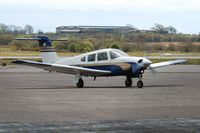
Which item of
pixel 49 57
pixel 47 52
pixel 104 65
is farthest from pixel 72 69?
pixel 47 52

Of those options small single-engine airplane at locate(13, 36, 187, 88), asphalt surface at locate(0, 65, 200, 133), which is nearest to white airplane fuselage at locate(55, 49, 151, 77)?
small single-engine airplane at locate(13, 36, 187, 88)

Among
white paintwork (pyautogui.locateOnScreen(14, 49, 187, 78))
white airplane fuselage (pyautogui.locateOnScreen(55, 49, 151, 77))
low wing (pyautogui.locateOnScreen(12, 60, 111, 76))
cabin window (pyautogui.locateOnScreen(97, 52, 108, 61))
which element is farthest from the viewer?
cabin window (pyautogui.locateOnScreen(97, 52, 108, 61))

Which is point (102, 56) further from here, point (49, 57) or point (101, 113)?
point (101, 113)

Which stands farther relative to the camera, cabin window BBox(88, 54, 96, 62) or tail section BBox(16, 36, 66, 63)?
tail section BBox(16, 36, 66, 63)

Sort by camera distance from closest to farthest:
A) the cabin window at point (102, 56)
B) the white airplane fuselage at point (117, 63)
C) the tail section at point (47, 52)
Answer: the white airplane fuselage at point (117, 63) → the cabin window at point (102, 56) → the tail section at point (47, 52)

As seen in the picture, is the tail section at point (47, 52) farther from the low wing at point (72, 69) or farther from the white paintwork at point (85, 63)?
the low wing at point (72, 69)

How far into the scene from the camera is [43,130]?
1239 centimetres

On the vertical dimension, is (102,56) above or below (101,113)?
above

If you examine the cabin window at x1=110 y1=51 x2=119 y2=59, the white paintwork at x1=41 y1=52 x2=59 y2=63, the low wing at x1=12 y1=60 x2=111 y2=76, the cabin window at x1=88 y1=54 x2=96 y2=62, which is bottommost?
the low wing at x1=12 y1=60 x2=111 y2=76

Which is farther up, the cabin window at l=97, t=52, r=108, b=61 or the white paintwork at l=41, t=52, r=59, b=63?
the cabin window at l=97, t=52, r=108, b=61

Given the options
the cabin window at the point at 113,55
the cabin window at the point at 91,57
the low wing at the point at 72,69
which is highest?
the cabin window at the point at 113,55

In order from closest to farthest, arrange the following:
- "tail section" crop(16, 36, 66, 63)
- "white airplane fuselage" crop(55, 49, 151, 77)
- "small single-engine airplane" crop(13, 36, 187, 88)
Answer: "white airplane fuselage" crop(55, 49, 151, 77) < "small single-engine airplane" crop(13, 36, 187, 88) < "tail section" crop(16, 36, 66, 63)

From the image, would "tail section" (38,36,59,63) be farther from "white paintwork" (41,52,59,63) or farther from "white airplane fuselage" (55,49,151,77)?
"white airplane fuselage" (55,49,151,77)

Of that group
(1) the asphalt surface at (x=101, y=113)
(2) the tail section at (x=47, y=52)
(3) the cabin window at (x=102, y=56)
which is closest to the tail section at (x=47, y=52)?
(2) the tail section at (x=47, y=52)
